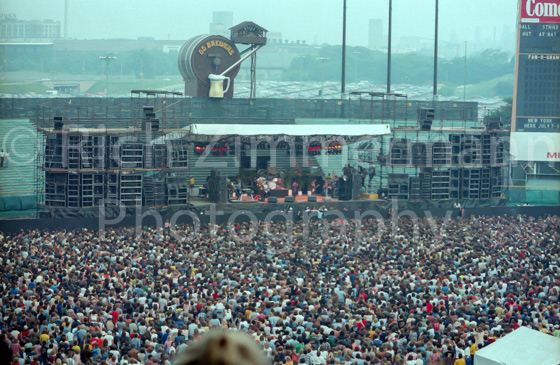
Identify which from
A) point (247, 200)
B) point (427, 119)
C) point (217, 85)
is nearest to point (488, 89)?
point (427, 119)

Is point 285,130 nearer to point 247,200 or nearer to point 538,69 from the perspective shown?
point 247,200

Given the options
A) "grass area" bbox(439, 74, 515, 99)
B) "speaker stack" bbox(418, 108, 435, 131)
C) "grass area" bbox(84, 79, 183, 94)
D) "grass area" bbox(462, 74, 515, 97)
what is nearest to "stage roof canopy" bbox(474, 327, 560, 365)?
"speaker stack" bbox(418, 108, 435, 131)

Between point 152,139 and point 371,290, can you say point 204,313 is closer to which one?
point 371,290

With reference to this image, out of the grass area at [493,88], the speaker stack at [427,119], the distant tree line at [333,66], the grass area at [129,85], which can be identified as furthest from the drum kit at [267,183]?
the distant tree line at [333,66]

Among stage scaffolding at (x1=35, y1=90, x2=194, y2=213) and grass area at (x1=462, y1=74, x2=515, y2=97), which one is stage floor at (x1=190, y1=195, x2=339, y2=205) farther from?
grass area at (x1=462, y1=74, x2=515, y2=97)

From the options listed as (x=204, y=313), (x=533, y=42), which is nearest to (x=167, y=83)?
(x=533, y=42)

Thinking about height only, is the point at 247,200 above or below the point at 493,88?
below

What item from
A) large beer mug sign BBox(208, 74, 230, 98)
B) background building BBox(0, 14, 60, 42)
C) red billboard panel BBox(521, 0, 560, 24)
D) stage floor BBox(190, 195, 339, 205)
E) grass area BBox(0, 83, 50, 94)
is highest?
background building BBox(0, 14, 60, 42)

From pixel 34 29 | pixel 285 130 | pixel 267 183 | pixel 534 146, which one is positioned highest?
pixel 34 29
